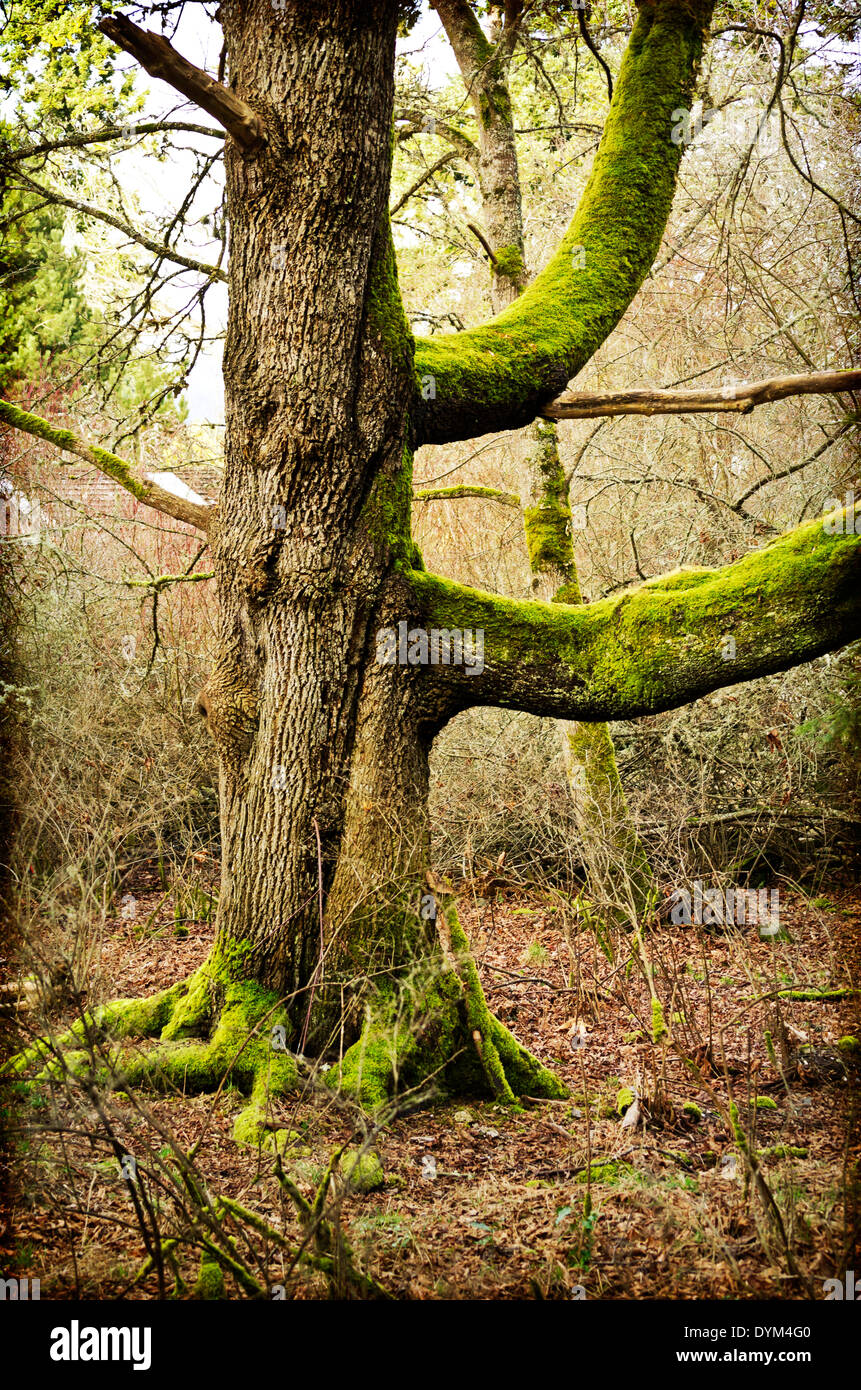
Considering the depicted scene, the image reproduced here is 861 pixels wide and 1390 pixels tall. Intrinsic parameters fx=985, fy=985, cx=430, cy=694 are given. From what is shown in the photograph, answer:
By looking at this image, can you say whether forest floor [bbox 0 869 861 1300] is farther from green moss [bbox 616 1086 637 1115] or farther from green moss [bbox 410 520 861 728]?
green moss [bbox 410 520 861 728]

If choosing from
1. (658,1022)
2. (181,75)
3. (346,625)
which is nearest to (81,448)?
(346,625)

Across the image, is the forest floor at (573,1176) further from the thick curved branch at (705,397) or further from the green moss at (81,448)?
the green moss at (81,448)

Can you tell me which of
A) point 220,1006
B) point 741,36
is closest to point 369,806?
point 220,1006

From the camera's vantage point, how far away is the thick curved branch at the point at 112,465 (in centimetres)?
541

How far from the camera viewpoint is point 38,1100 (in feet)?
13.3

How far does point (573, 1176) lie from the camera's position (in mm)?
3867

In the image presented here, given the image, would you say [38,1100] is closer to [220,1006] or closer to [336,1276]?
[220,1006]

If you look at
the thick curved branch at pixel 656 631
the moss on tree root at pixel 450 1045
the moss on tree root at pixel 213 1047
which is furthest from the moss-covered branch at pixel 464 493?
the moss on tree root at pixel 213 1047

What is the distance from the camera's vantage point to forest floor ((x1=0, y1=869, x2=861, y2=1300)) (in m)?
3.06

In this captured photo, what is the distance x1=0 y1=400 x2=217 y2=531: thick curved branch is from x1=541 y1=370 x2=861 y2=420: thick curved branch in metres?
2.03

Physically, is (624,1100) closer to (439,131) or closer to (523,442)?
(523,442)
